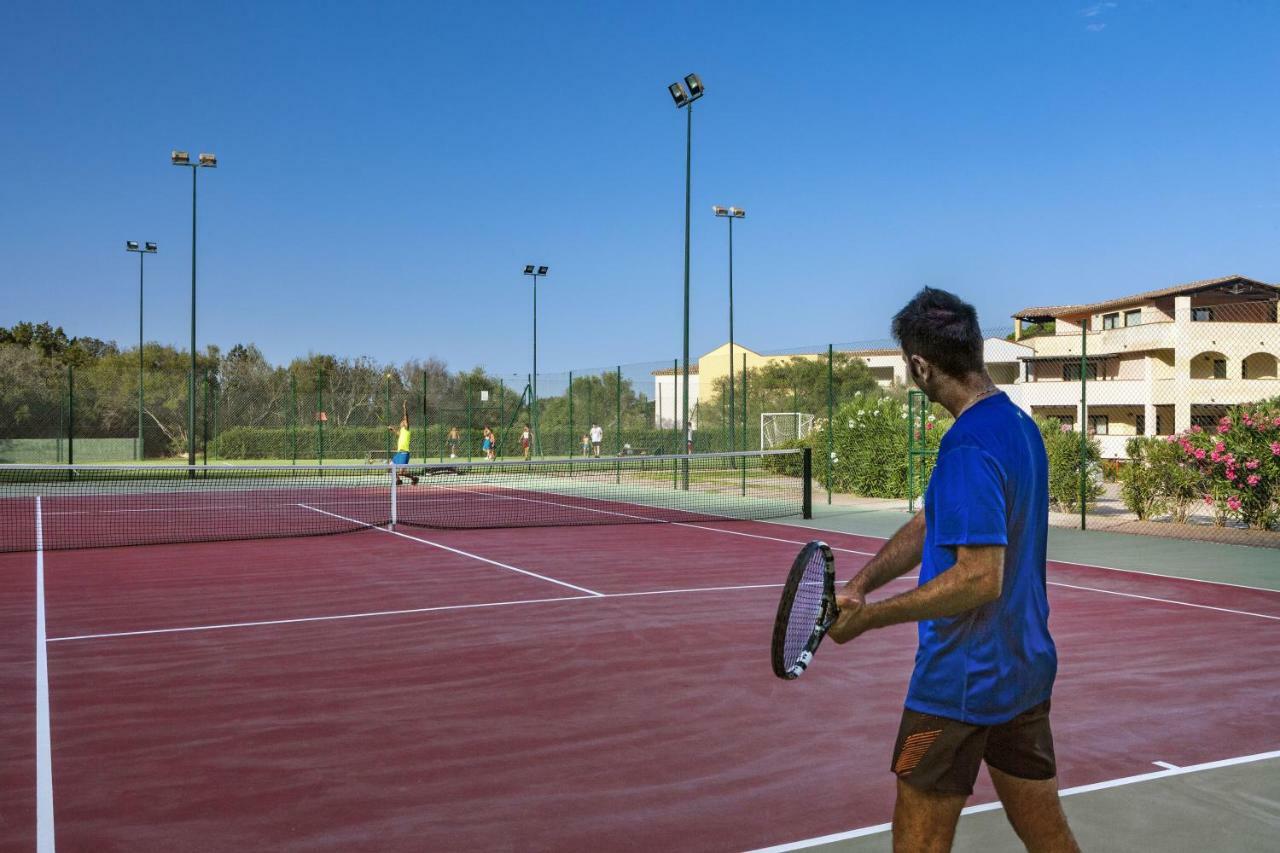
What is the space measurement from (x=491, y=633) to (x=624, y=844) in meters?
3.65

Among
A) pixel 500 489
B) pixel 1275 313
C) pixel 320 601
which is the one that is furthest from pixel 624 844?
pixel 1275 313

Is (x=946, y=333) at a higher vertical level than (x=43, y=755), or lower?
higher

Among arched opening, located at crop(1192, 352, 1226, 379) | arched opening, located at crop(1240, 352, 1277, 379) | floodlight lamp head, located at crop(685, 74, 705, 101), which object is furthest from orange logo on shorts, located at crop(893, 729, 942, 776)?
arched opening, located at crop(1192, 352, 1226, 379)

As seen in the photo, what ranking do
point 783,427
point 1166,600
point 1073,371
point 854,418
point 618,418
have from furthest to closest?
point 1073,371 → point 783,427 → point 618,418 → point 854,418 → point 1166,600

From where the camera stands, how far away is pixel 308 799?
13.1 ft

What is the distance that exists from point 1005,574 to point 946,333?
54 centimetres

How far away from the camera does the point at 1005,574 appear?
92.0 inches

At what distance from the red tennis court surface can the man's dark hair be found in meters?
1.93

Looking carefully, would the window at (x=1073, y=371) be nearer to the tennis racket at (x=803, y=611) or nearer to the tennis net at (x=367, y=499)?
the tennis net at (x=367, y=499)

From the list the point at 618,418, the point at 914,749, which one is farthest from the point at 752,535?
the point at 618,418

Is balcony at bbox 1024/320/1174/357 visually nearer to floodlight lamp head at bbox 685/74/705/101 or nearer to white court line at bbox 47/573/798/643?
floodlight lamp head at bbox 685/74/705/101

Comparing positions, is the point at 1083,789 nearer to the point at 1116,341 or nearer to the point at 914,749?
the point at 914,749

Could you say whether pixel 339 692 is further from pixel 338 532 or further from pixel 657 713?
pixel 338 532

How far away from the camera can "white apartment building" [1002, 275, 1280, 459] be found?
39.0 metres
